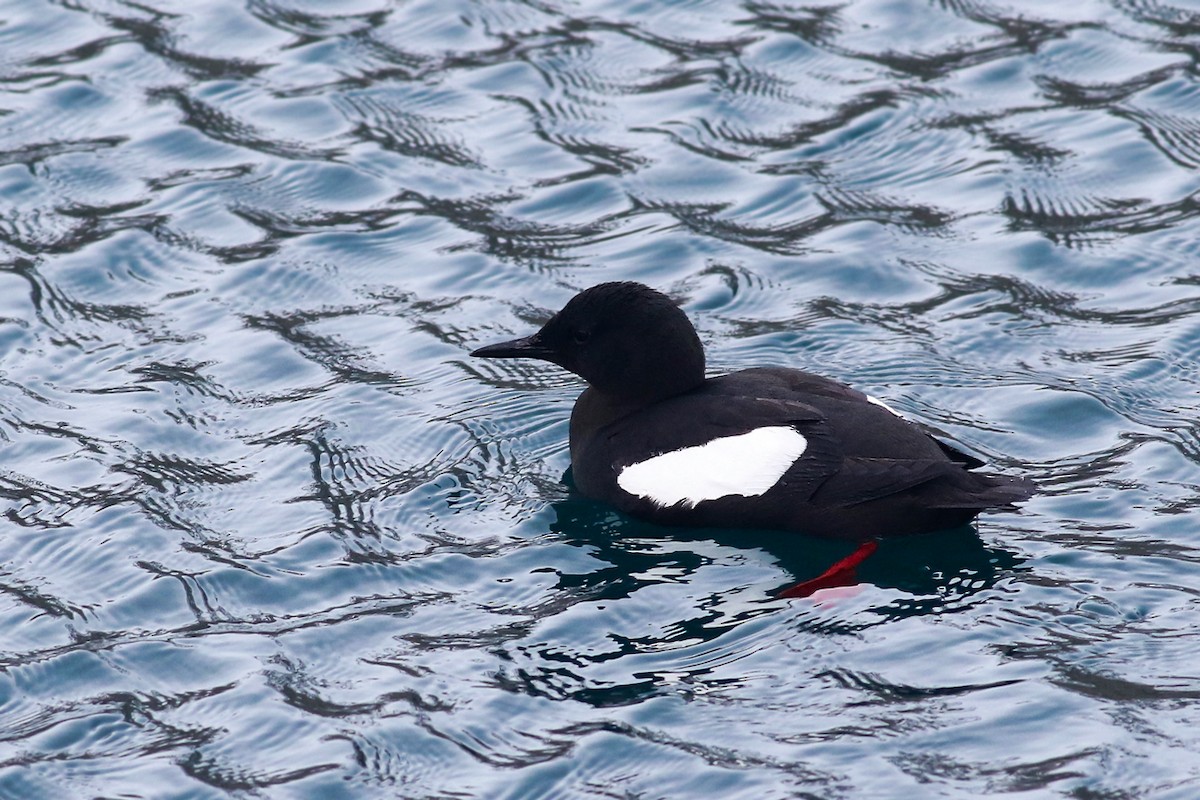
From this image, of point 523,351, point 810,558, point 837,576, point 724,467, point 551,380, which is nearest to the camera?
point 837,576

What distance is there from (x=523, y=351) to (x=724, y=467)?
1.18m

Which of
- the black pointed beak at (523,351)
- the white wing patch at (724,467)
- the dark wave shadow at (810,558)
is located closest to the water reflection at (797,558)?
the dark wave shadow at (810,558)

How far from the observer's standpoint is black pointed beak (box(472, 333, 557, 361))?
7.08m

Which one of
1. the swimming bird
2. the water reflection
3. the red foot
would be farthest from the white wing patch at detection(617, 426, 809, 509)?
the red foot

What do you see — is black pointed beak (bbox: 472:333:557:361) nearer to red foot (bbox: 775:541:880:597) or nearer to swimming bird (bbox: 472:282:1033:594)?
swimming bird (bbox: 472:282:1033:594)

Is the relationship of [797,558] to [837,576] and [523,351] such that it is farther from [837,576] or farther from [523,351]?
[523,351]

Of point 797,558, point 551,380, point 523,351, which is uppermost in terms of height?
point 523,351

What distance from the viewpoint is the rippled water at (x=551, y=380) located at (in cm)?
521

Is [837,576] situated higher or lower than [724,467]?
lower

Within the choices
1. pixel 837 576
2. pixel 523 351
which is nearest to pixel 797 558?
pixel 837 576

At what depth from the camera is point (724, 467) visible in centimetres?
639

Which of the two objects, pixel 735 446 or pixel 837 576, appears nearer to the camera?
pixel 837 576

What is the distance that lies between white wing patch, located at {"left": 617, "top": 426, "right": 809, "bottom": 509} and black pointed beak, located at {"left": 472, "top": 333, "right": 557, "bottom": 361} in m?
0.85

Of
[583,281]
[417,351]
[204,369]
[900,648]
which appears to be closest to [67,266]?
[204,369]
